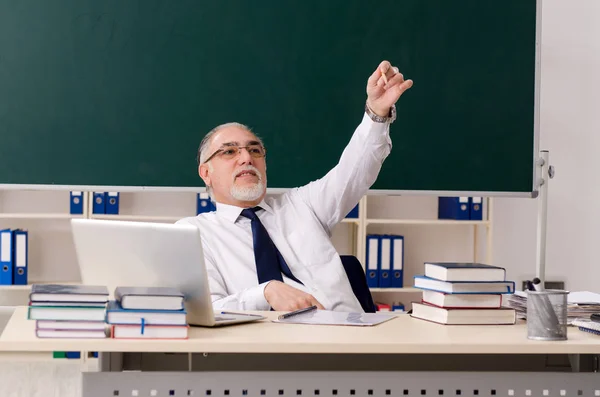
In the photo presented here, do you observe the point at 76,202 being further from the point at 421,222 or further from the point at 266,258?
the point at 266,258

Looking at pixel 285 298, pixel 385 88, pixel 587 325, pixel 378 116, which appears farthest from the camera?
pixel 378 116

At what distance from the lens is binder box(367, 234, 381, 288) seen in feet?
16.3

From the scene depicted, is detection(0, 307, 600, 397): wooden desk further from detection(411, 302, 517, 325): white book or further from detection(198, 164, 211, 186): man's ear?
detection(198, 164, 211, 186): man's ear

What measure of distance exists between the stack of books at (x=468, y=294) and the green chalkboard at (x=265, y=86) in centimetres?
185

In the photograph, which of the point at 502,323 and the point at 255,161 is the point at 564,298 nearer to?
the point at 502,323

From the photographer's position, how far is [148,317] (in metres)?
1.57

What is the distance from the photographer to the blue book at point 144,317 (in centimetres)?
156

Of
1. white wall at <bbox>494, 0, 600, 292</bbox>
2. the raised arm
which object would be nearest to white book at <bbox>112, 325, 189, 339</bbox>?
the raised arm

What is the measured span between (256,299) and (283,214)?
610 millimetres

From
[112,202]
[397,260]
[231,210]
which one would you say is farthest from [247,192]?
[397,260]

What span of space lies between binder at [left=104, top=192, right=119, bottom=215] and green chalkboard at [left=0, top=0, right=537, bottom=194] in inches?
51.0

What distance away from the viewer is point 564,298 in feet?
5.56

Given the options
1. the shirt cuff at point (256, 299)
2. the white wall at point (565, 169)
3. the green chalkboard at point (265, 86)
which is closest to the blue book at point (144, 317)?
the shirt cuff at point (256, 299)

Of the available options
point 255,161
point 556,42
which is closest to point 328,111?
point 255,161
